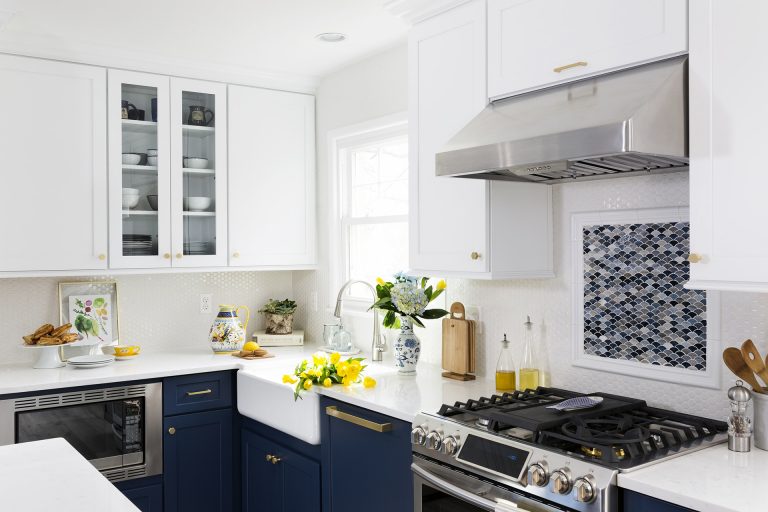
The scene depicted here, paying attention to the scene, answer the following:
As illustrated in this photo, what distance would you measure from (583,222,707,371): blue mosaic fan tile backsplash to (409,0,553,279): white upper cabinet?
0.22 meters

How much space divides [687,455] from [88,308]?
302cm

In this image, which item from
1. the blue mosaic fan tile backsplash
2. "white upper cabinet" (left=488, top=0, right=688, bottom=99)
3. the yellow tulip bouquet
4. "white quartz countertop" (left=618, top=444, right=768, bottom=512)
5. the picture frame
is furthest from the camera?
the picture frame

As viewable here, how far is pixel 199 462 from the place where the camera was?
3.46m

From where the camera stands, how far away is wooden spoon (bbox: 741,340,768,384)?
1.95 m

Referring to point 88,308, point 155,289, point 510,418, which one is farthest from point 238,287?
point 510,418

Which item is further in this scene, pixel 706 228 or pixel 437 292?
pixel 437 292

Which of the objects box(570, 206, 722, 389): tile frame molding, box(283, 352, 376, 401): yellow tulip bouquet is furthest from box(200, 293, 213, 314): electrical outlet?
box(570, 206, 722, 389): tile frame molding

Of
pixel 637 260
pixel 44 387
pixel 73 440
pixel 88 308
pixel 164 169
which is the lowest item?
pixel 73 440

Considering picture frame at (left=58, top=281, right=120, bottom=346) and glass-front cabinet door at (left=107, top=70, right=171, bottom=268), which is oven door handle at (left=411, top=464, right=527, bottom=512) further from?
picture frame at (left=58, top=281, right=120, bottom=346)

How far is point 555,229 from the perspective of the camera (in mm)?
2711

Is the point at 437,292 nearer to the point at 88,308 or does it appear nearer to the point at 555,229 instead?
the point at 555,229

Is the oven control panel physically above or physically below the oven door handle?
above

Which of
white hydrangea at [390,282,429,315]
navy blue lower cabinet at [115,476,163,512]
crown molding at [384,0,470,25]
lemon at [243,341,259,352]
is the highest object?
crown molding at [384,0,470,25]

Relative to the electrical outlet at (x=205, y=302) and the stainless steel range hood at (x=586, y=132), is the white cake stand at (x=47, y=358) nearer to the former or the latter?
the electrical outlet at (x=205, y=302)
